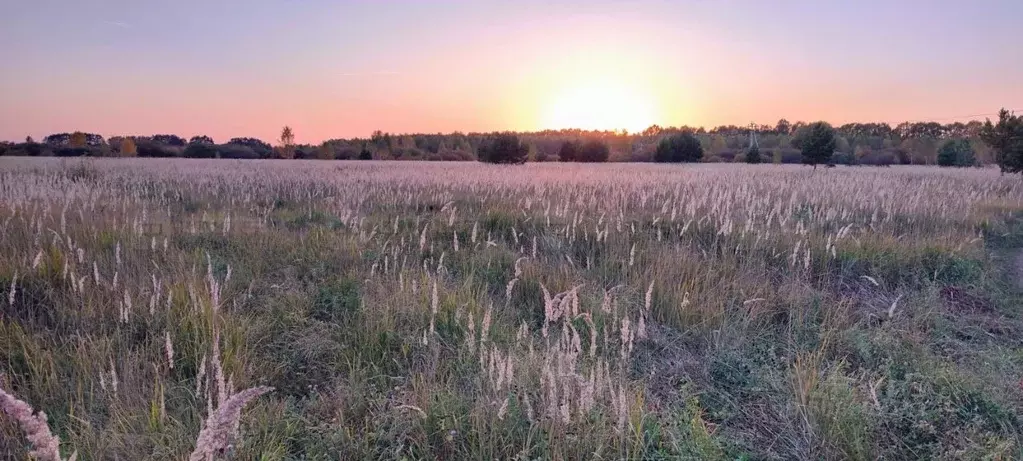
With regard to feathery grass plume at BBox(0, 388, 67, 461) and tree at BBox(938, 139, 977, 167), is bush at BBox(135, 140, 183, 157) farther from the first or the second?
tree at BBox(938, 139, 977, 167)

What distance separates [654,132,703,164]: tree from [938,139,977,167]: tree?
21.0m

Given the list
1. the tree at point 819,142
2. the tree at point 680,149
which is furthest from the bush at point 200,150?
the tree at point 819,142

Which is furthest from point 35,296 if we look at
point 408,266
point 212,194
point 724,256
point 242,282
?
point 212,194

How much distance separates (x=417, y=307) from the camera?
361 centimetres

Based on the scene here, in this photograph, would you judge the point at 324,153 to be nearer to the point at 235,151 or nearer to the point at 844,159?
the point at 235,151

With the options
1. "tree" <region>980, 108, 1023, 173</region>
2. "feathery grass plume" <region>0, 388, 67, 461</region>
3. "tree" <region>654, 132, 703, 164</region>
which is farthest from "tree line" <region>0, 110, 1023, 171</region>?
"feathery grass plume" <region>0, 388, 67, 461</region>

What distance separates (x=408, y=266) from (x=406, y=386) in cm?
225

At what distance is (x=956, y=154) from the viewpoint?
4422 centimetres

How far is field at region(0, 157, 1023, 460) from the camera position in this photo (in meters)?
2.30

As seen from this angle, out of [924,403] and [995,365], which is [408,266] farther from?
[995,365]

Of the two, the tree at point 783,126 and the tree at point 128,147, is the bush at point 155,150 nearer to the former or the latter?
the tree at point 128,147

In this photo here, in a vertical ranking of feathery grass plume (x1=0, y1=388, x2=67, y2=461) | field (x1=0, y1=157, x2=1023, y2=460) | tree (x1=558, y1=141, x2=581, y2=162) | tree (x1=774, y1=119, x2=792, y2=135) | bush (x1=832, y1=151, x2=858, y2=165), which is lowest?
Result: field (x1=0, y1=157, x2=1023, y2=460)

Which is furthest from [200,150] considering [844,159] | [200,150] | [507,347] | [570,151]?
[844,159]

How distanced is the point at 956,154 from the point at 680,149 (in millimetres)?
23263
